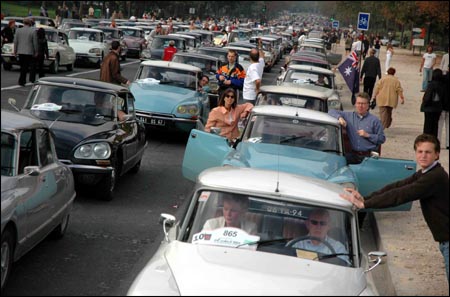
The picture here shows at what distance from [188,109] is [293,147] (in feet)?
23.3

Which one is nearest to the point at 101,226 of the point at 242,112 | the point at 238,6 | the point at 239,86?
the point at 242,112

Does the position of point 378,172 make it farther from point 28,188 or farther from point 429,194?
point 28,188

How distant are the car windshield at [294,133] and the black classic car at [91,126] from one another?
182 cm

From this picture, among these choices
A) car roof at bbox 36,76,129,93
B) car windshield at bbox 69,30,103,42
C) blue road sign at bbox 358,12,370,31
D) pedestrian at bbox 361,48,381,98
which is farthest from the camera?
car windshield at bbox 69,30,103,42

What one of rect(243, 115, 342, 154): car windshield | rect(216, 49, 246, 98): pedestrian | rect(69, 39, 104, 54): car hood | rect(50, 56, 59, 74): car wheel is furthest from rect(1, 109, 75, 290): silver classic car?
rect(69, 39, 104, 54): car hood

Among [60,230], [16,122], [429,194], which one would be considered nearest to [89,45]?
[60,230]

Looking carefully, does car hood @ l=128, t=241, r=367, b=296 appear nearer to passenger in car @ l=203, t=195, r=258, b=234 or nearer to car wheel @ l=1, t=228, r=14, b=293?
passenger in car @ l=203, t=195, r=258, b=234

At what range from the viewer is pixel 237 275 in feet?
19.2

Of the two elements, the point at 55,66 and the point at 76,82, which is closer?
the point at 76,82

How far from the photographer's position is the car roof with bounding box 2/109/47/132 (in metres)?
8.46

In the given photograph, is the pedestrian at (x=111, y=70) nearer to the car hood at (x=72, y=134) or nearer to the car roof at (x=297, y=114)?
the car hood at (x=72, y=134)

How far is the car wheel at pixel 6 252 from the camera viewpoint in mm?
7395

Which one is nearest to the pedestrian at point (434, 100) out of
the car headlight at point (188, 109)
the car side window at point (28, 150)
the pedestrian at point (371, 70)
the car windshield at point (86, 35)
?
the car headlight at point (188, 109)

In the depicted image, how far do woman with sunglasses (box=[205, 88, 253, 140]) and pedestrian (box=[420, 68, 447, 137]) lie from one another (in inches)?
288
